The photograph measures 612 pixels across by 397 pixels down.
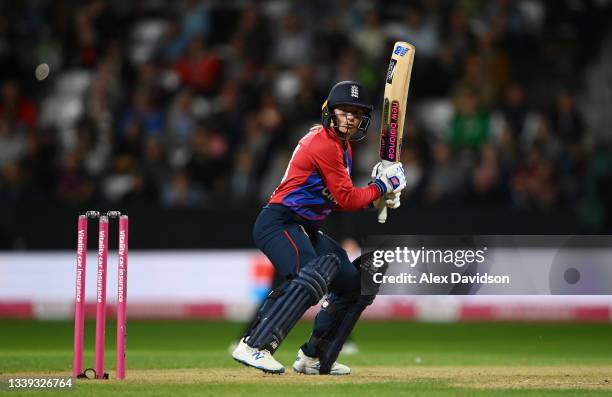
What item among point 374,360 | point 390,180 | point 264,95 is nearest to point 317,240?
point 390,180

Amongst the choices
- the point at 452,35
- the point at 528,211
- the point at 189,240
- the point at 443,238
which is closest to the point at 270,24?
the point at 452,35

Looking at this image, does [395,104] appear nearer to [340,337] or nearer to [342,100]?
[342,100]

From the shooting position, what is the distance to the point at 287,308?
7.37 m

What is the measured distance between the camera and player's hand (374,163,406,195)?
25.3 ft

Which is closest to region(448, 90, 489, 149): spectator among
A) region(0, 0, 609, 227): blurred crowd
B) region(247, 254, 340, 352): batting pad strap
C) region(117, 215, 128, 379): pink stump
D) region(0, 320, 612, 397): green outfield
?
region(0, 0, 609, 227): blurred crowd

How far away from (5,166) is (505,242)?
8.72 metres

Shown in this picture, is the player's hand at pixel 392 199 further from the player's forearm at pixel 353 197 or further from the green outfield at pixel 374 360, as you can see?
the green outfield at pixel 374 360

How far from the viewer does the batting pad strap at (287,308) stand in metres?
7.35

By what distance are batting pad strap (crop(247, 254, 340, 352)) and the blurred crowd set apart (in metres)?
6.62

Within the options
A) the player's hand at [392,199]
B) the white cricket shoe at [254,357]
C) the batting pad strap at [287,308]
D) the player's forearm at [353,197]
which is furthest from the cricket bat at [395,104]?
the white cricket shoe at [254,357]

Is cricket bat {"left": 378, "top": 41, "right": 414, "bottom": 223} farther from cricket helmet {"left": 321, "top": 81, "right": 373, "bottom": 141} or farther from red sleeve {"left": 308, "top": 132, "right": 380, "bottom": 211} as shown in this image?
red sleeve {"left": 308, "top": 132, "right": 380, "bottom": 211}

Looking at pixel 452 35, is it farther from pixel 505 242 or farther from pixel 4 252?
pixel 505 242

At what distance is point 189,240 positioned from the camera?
14.1 meters

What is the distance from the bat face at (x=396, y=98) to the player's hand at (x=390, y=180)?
0.78ft
